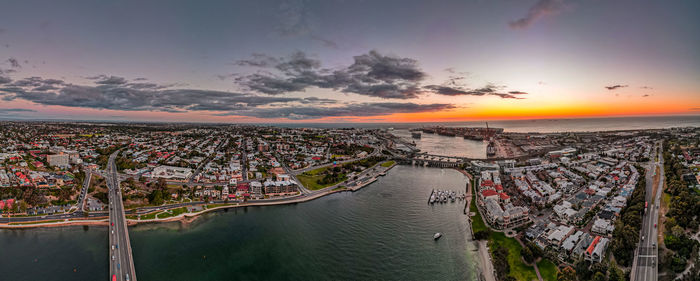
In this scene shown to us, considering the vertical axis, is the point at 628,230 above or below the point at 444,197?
Result: above

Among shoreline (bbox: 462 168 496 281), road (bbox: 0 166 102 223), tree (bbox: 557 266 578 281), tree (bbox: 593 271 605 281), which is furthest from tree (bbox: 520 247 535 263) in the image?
road (bbox: 0 166 102 223)

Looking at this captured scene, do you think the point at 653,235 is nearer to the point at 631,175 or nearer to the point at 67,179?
the point at 631,175

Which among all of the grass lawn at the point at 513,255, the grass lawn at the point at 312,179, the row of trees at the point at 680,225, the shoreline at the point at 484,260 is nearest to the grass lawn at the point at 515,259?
the grass lawn at the point at 513,255

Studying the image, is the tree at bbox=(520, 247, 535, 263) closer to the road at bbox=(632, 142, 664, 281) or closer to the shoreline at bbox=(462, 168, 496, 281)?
the shoreline at bbox=(462, 168, 496, 281)

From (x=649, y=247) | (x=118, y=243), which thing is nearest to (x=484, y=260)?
(x=649, y=247)

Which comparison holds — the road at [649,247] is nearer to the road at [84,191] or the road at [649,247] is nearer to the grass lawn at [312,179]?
the grass lawn at [312,179]

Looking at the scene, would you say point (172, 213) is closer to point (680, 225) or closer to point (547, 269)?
point (547, 269)

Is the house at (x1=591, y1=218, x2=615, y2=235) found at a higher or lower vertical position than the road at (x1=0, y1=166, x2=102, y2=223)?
higher
